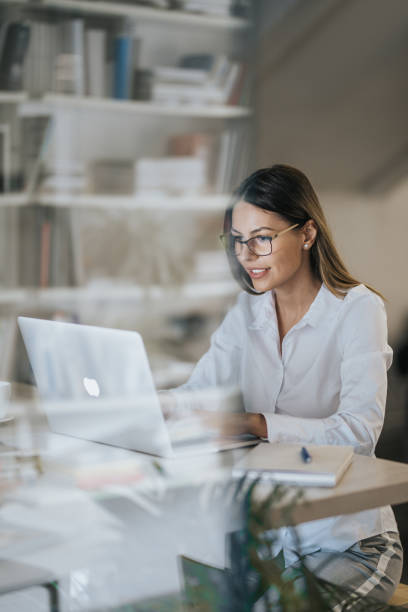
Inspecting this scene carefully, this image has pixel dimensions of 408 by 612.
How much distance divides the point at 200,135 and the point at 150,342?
903mm

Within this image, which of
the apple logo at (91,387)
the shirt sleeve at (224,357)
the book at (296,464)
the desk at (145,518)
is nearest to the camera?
the desk at (145,518)

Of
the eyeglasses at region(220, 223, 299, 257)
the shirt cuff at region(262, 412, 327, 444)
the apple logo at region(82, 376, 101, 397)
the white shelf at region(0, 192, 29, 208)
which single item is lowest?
the white shelf at region(0, 192, 29, 208)

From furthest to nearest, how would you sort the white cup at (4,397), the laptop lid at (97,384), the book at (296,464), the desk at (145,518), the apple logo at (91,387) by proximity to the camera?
the white cup at (4,397) → the apple logo at (91,387) → the laptop lid at (97,384) → the book at (296,464) → the desk at (145,518)

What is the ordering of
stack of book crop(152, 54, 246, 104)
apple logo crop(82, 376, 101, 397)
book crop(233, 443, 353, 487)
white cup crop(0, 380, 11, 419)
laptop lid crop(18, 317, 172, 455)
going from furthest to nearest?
stack of book crop(152, 54, 246, 104) → white cup crop(0, 380, 11, 419) → apple logo crop(82, 376, 101, 397) → laptop lid crop(18, 317, 172, 455) → book crop(233, 443, 353, 487)

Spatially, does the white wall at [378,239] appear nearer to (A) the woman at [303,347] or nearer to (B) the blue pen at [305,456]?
(A) the woman at [303,347]

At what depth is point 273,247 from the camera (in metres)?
1.60

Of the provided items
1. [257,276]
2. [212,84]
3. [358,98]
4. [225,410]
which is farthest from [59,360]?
[358,98]

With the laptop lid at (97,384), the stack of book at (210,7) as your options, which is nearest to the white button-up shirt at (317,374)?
the laptop lid at (97,384)

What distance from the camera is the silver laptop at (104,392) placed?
125 centimetres

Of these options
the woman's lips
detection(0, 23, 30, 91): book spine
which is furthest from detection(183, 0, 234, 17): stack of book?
the woman's lips

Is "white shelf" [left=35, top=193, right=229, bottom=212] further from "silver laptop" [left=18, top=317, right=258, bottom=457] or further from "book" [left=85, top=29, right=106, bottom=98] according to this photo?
"silver laptop" [left=18, top=317, right=258, bottom=457]

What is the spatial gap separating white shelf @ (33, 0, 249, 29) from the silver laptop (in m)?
1.96

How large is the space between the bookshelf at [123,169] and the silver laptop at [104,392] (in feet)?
5.37

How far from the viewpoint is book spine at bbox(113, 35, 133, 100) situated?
10.3 ft
